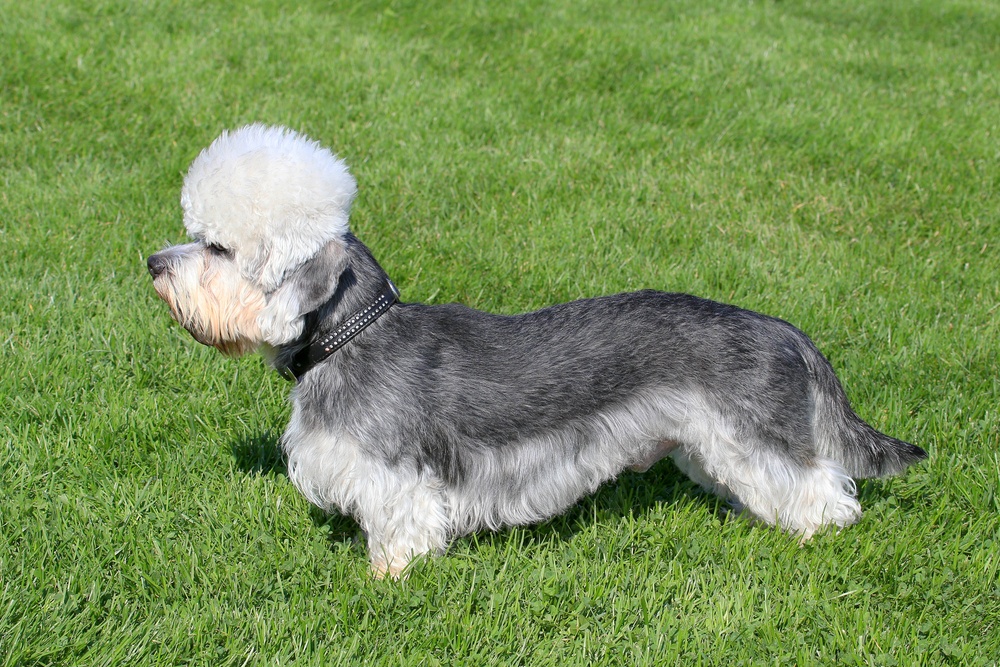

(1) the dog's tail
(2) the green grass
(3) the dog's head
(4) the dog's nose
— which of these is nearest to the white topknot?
(3) the dog's head

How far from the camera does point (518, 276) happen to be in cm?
592

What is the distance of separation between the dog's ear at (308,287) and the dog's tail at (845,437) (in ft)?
6.65

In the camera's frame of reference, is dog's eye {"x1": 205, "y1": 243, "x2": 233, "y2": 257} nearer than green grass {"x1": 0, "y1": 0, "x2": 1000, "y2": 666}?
Yes

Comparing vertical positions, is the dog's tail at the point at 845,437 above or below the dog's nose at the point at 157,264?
below

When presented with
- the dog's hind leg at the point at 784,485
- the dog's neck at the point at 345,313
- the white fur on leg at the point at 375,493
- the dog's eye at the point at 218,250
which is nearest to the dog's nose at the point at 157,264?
the dog's eye at the point at 218,250

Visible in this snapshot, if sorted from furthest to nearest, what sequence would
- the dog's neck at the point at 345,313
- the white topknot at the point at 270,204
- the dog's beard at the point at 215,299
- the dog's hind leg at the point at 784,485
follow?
the dog's hind leg at the point at 784,485, the dog's neck at the point at 345,313, the dog's beard at the point at 215,299, the white topknot at the point at 270,204

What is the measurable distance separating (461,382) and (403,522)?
631 mm

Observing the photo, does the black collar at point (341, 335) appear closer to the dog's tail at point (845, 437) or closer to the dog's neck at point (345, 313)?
the dog's neck at point (345, 313)

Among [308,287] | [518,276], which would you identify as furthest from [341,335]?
[518,276]

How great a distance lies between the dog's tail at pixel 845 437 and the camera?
3.88 m

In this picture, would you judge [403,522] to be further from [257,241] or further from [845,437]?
[845,437]

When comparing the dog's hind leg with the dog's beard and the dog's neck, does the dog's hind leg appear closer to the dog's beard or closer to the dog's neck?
the dog's neck

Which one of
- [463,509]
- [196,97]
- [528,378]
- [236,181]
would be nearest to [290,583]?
[463,509]

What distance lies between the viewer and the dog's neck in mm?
3564
